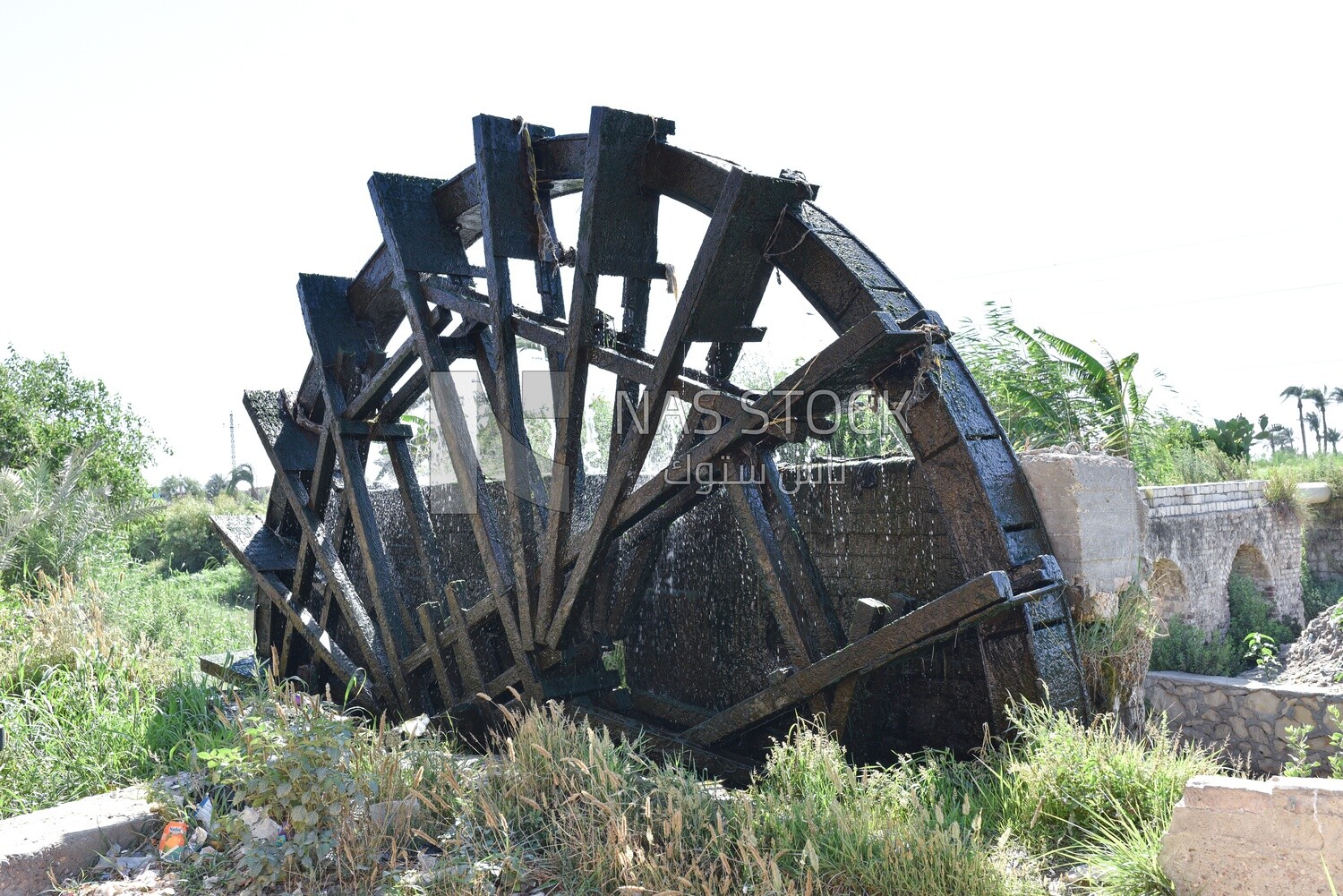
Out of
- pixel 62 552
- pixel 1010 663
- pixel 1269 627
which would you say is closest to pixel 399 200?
pixel 1010 663

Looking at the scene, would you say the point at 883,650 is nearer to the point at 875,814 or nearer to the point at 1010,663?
the point at 1010,663

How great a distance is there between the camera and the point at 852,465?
4727 millimetres

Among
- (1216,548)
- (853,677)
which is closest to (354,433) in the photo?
(853,677)

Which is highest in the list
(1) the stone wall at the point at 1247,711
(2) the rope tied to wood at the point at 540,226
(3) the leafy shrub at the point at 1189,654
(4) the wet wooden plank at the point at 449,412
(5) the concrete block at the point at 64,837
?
(2) the rope tied to wood at the point at 540,226

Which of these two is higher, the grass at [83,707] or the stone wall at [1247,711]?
the grass at [83,707]

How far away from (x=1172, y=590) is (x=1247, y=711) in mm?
1847

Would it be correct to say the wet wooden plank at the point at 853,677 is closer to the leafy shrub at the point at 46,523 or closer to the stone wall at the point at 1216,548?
the stone wall at the point at 1216,548

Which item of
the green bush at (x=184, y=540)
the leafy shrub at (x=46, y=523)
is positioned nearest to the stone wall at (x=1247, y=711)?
the leafy shrub at (x=46, y=523)

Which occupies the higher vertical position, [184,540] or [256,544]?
[256,544]

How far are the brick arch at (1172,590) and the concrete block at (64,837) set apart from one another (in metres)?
9.69

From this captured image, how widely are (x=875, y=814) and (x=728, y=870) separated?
485 millimetres

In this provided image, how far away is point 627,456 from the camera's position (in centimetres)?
420

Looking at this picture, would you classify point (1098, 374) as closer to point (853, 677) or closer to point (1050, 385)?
point (1050, 385)

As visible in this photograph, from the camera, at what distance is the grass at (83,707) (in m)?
4.18
